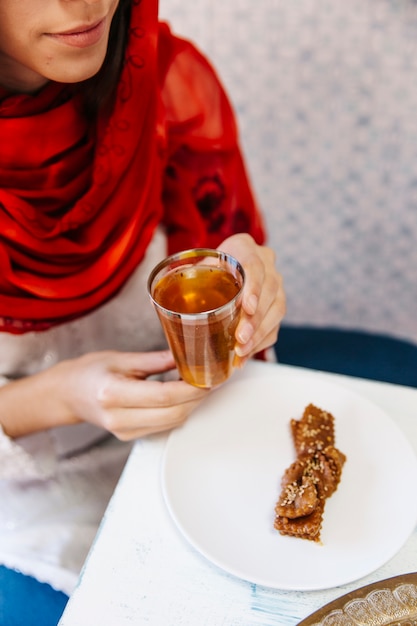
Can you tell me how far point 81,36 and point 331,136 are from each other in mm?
1229

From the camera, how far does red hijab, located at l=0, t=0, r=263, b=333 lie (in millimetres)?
997

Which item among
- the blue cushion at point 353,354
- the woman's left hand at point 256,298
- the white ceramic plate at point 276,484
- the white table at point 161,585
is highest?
the woman's left hand at point 256,298

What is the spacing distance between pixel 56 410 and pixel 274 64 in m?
1.29

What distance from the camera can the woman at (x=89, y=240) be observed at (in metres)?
0.86

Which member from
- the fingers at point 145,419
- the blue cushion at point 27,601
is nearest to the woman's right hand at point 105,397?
the fingers at point 145,419

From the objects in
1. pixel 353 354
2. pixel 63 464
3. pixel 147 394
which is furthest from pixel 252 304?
pixel 353 354

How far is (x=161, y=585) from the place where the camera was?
738mm

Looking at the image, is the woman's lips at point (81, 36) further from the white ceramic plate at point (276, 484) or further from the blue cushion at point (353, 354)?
the blue cushion at point (353, 354)

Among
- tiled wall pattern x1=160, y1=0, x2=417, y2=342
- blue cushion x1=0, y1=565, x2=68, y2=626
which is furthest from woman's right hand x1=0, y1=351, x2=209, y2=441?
tiled wall pattern x1=160, y1=0, x2=417, y2=342

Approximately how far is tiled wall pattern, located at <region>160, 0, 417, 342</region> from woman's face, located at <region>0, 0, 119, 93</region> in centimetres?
104

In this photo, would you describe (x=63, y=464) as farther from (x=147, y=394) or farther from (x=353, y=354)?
(x=353, y=354)

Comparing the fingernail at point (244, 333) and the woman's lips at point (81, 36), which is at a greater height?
the woman's lips at point (81, 36)

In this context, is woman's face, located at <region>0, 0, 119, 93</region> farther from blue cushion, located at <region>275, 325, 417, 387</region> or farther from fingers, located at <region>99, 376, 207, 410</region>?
blue cushion, located at <region>275, 325, 417, 387</region>

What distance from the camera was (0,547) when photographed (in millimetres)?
1035
